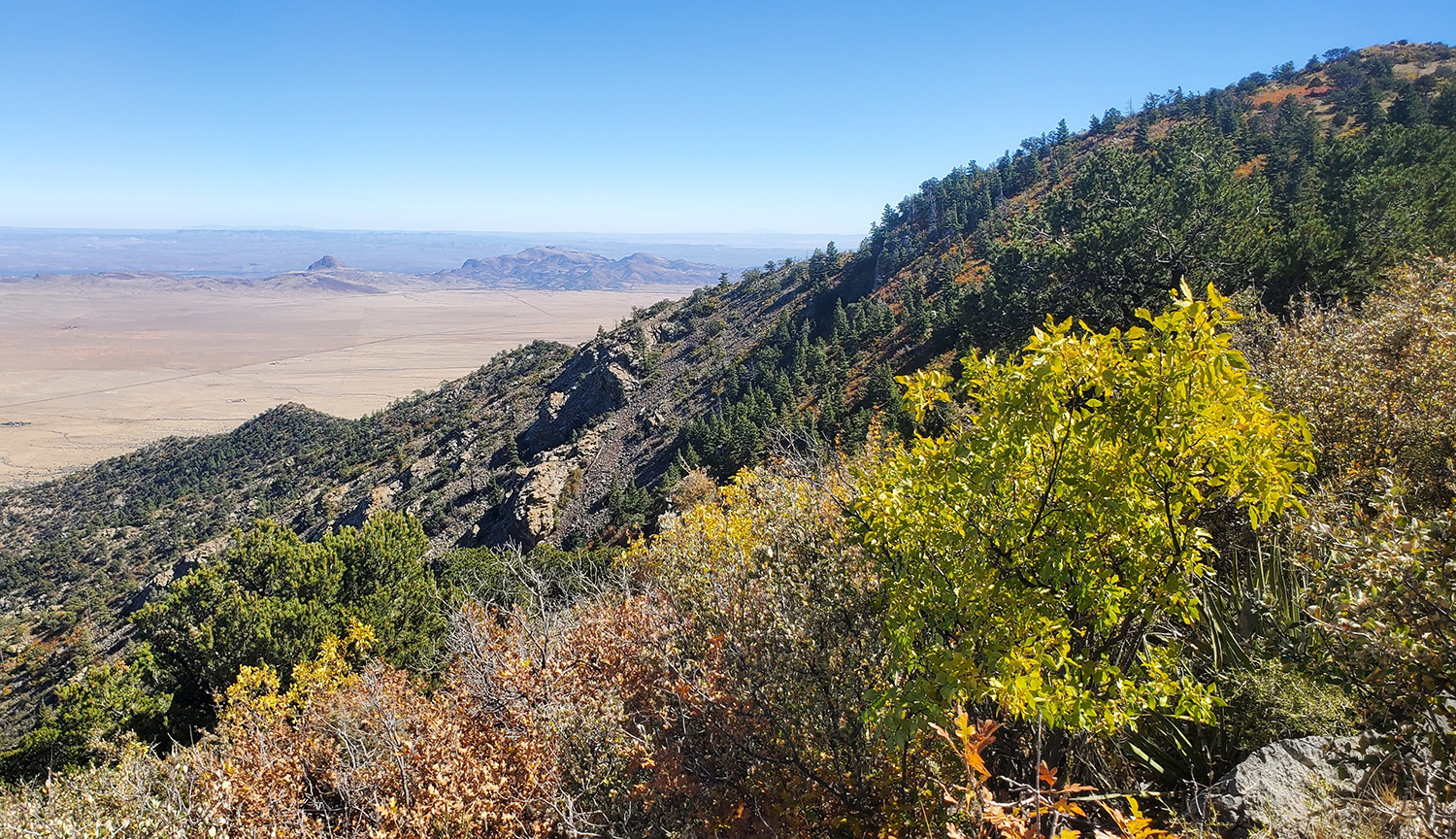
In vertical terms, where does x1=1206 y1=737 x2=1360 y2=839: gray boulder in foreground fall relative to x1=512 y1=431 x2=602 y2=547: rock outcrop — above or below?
above

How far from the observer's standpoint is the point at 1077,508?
12.9 ft

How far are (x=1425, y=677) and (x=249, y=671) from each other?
57.9 feet

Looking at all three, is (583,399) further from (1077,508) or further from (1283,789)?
(1283,789)

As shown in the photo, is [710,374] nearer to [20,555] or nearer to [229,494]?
[229,494]

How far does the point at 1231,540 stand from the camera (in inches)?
260

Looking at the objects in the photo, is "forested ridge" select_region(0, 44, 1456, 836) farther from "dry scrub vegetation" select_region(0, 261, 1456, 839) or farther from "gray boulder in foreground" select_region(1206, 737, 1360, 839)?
"gray boulder in foreground" select_region(1206, 737, 1360, 839)

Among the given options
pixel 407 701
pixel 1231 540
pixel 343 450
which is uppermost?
pixel 1231 540

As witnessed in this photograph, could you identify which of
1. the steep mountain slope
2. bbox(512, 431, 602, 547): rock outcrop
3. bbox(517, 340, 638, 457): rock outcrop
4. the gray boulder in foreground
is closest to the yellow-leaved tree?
the gray boulder in foreground

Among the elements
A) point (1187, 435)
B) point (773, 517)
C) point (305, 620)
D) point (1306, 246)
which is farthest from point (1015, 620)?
point (1306, 246)

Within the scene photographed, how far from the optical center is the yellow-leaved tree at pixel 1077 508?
3.57m

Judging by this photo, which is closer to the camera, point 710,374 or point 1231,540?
point 1231,540

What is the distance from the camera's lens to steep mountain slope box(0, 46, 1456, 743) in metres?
22.4

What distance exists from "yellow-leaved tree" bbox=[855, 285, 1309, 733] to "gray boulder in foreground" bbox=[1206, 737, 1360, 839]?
630 millimetres

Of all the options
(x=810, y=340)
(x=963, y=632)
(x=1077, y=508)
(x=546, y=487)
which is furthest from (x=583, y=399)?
(x=1077, y=508)
